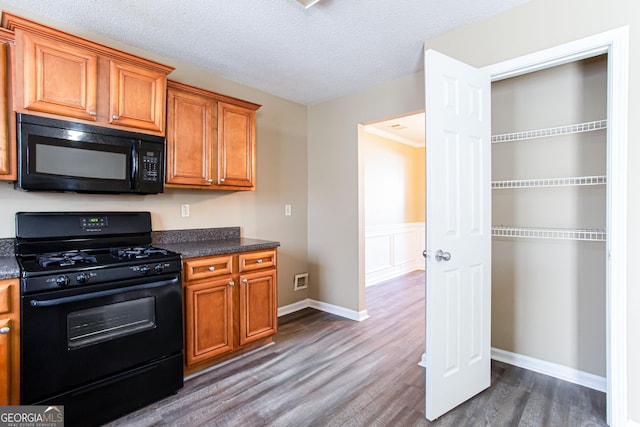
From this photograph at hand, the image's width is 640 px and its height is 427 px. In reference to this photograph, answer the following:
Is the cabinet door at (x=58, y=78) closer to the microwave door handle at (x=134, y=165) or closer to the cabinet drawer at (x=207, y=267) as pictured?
the microwave door handle at (x=134, y=165)

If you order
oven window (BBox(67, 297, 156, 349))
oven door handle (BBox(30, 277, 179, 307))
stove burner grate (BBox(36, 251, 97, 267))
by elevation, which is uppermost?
stove burner grate (BBox(36, 251, 97, 267))

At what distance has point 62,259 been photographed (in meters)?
1.87

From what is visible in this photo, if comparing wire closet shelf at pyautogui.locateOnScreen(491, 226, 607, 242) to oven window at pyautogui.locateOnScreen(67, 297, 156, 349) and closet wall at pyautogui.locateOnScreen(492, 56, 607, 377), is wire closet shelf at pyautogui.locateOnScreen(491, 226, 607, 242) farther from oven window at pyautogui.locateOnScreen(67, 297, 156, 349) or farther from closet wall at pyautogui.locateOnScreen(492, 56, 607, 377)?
oven window at pyautogui.locateOnScreen(67, 297, 156, 349)

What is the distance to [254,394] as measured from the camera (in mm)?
2127

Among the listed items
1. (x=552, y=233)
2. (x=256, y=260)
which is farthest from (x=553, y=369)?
(x=256, y=260)

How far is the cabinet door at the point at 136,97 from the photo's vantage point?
2.13 m

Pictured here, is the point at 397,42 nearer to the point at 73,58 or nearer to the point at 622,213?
the point at 622,213

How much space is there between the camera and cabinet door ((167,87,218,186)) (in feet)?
8.11

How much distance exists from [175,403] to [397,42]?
3.03 meters

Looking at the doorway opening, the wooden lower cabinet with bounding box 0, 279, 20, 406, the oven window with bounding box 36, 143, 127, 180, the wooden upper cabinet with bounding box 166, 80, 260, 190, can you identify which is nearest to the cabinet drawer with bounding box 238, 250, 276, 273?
the wooden upper cabinet with bounding box 166, 80, 260, 190

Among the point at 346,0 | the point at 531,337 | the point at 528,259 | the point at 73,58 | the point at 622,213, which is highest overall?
the point at 346,0

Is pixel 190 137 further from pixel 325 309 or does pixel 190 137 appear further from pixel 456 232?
pixel 325 309

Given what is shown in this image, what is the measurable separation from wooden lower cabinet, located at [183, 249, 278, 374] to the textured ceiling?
5.53ft

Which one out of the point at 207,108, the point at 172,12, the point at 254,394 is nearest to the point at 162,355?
the point at 254,394
